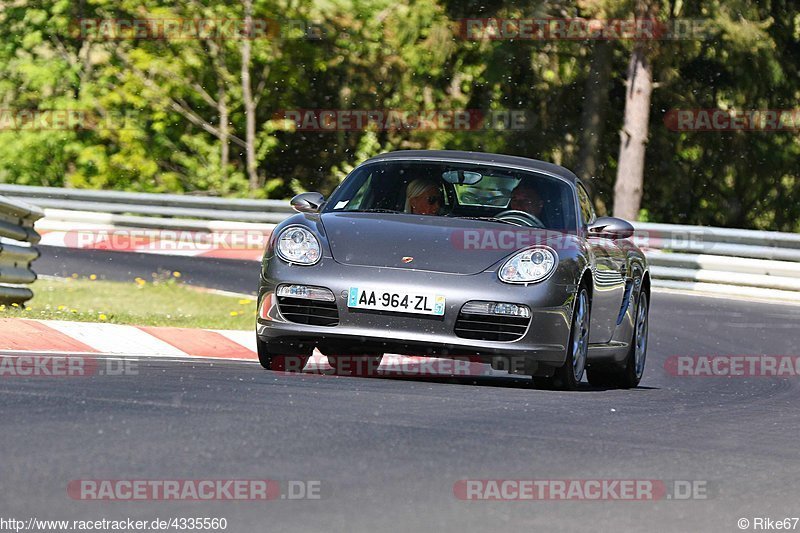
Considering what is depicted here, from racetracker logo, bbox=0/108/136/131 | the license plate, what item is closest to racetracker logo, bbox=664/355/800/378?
the license plate

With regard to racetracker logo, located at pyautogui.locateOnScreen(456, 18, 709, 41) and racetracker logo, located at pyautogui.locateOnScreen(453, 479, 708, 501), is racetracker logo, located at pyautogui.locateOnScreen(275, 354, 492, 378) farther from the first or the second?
racetracker logo, located at pyautogui.locateOnScreen(456, 18, 709, 41)

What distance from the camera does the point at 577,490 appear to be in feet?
17.6

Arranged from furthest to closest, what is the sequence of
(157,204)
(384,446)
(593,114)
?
(593,114) → (157,204) → (384,446)

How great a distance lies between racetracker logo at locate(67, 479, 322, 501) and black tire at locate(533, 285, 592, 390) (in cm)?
377

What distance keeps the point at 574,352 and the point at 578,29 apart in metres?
18.9

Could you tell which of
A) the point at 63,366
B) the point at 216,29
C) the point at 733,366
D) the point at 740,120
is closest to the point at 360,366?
the point at 63,366

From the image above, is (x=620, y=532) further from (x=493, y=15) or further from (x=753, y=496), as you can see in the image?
(x=493, y=15)

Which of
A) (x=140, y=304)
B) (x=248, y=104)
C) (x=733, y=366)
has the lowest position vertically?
(x=248, y=104)

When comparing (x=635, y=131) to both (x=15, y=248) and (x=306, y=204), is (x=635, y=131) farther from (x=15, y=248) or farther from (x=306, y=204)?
(x=306, y=204)

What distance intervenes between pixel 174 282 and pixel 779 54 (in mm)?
15526

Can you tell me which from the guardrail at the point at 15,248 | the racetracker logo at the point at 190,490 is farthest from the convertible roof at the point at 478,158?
the racetracker logo at the point at 190,490

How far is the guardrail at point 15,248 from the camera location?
453 inches

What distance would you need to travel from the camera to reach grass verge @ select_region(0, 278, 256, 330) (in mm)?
12047

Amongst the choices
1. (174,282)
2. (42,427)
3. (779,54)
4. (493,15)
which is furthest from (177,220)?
(42,427)
